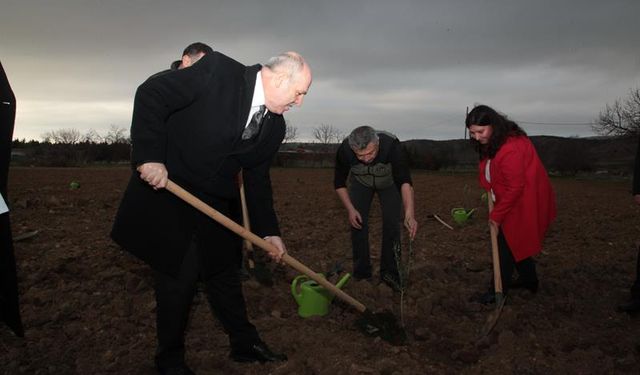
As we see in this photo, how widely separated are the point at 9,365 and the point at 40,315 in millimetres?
803

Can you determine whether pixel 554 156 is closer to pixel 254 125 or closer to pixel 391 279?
pixel 391 279

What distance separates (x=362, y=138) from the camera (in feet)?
12.9

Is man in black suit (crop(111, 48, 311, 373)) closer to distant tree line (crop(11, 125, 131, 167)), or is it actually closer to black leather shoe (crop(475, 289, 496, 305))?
black leather shoe (crop(475, 289, 496, 305))

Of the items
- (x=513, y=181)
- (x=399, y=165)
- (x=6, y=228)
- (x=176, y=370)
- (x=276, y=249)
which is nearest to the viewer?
(x=6, y=228)

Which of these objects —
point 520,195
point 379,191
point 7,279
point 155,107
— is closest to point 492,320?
point 520,195

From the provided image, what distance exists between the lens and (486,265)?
221 inches

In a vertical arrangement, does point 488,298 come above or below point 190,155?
below

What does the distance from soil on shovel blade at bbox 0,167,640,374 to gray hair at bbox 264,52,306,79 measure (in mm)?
1694

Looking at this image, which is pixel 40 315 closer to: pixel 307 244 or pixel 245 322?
pixel 245 322

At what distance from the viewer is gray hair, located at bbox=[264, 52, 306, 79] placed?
8.00 feet

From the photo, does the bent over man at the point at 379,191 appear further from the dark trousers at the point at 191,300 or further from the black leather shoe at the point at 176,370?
the black leather shoe at the point at 176,370

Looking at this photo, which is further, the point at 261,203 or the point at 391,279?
the point at 391,279

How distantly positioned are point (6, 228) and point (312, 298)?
87.9 inches

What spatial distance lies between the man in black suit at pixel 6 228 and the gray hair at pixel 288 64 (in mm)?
1118
